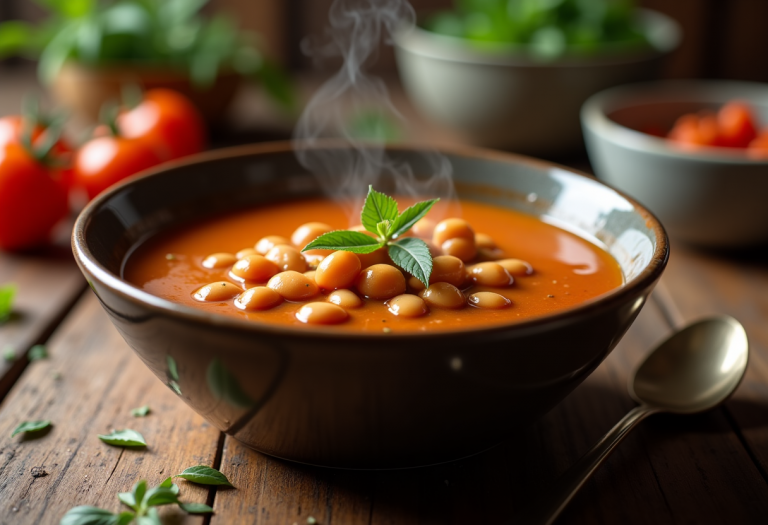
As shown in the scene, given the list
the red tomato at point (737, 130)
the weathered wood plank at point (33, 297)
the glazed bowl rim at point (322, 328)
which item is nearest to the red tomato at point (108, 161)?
the weathered wood plank at point (33, 297)

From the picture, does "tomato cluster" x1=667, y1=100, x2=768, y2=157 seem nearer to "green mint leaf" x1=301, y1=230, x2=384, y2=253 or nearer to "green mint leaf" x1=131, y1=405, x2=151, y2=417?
"green mint leaf" x1=301, y1=230, x2=384, y2=253

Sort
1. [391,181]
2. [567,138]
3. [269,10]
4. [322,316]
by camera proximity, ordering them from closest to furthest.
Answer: [322,316], [391,181], [567,138], [269,10]

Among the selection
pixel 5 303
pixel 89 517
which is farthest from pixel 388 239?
pixel 5 303

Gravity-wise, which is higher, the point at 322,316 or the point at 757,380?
the point at 322,316

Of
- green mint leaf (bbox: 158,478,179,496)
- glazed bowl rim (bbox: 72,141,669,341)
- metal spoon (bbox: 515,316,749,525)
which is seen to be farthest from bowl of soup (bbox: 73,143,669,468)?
metal spoon (bbox: 515,316,749,525)

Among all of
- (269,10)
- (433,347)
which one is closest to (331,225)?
(433,347)

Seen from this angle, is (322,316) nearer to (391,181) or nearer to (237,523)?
(237,523)
